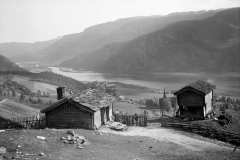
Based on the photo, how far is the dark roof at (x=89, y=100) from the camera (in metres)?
27.4

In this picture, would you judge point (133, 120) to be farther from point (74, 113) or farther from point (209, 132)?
point (209, 132)

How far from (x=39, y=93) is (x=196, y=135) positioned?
61816 mm

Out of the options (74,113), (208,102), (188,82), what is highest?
(74,113)

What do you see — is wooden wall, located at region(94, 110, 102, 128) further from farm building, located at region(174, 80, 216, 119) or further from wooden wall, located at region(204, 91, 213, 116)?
wooden wall, located at region(204, 91, 213, 116)

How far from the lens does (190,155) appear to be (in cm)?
2019

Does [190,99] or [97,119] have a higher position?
[190,99]

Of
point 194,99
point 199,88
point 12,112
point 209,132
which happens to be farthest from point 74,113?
point 199,88

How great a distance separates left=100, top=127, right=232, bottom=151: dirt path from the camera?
2431 centimetres

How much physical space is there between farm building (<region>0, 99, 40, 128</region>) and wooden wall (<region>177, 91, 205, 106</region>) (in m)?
21.2

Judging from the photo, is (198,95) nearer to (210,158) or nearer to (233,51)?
(210,158)

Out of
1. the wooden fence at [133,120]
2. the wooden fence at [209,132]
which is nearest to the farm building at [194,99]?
the wooden fence at [209,132]

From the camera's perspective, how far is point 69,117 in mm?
28156

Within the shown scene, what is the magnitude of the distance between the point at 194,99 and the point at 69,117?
17271mm

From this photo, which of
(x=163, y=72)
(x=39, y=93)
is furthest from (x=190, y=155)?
(x=163, y=72)
